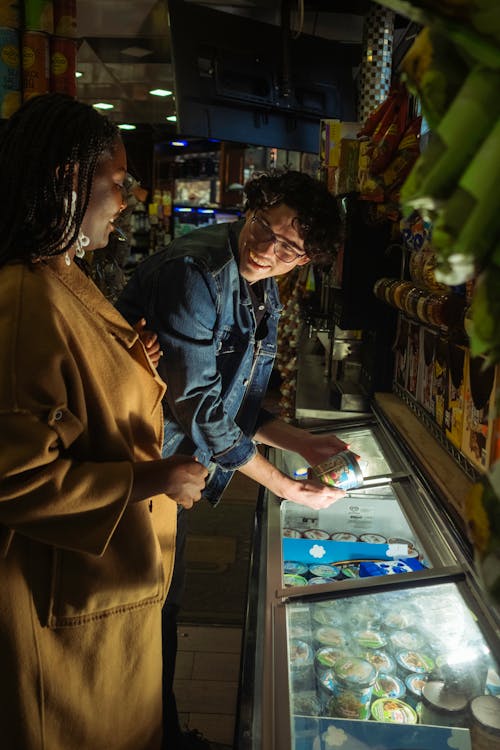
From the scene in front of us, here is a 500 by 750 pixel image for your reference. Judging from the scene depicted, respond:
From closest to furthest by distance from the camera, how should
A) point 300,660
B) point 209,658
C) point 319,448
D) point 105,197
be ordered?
point 105,197 → point 300,660 → point 319,448 → point 209,658

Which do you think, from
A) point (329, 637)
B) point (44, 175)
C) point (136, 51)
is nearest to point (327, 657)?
point (329, 637)

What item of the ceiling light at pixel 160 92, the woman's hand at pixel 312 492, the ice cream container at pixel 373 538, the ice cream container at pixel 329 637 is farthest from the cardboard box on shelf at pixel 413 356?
the ceiling light at pixel 160 92

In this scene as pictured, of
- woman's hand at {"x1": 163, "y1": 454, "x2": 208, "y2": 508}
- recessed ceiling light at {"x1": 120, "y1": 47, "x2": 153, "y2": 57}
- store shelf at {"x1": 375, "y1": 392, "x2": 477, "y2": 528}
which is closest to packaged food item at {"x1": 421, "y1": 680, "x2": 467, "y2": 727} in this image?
store shelf at {"x1": 375, "y1": 392, "x2": 477, "y2": 528}

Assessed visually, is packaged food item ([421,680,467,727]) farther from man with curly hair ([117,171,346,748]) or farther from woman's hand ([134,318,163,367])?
woman's hand ([134,318,163,367])

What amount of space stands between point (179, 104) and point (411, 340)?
7.25 feet

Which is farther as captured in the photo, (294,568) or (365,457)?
(365,457)

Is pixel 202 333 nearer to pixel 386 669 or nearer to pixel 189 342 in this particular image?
pixel 189 342

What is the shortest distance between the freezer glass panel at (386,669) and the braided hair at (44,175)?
118cm

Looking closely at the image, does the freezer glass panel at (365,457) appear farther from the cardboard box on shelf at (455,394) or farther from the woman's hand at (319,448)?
the cardboard box on shelf at (455,394)

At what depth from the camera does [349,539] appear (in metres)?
2.68

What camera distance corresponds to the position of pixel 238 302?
2.25 metres

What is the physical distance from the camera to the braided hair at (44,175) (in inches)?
52.8

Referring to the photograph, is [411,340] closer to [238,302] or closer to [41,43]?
[238,302]

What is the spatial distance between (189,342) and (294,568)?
0.99 meters
